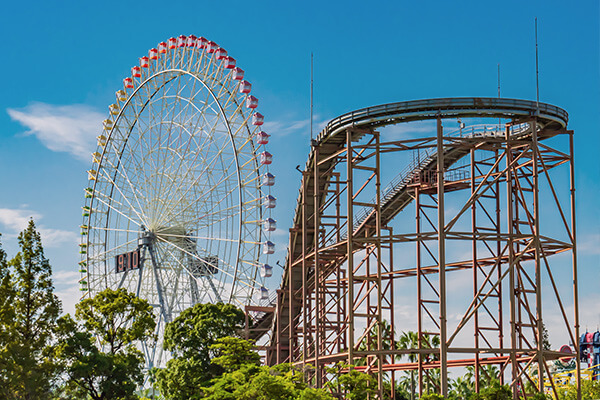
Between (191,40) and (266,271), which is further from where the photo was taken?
(191,40)

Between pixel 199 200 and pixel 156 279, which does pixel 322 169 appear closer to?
pixel 199 200

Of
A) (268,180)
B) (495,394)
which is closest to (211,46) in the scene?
(268,180)

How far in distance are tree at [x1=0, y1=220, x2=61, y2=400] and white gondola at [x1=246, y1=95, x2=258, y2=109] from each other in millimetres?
22938

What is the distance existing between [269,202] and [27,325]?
24458 mm

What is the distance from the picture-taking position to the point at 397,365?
1785 inches

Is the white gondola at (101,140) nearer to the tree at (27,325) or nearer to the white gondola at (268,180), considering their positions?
the white gondola at (268,180)

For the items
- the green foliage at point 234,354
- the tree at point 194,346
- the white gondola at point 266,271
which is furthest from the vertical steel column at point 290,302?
the white gondola at point 266,271

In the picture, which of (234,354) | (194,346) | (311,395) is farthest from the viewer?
(194,346)

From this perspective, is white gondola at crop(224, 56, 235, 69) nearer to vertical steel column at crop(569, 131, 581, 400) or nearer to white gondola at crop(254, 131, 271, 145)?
white gondola at crop(254, 131, 271, 145)

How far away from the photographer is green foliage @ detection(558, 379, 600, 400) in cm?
5869

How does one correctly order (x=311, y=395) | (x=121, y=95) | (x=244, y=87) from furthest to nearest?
(x=121, y=95) < (x=244, y=87) < (x=311, y=395)

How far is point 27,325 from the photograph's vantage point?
3591 centimetres

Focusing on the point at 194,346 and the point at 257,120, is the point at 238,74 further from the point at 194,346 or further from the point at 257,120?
the point at 194,346

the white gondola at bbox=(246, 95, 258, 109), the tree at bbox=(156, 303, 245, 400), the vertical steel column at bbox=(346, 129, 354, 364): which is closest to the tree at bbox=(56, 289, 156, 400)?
the tree at bbox=(156, 303, 245, 400)
